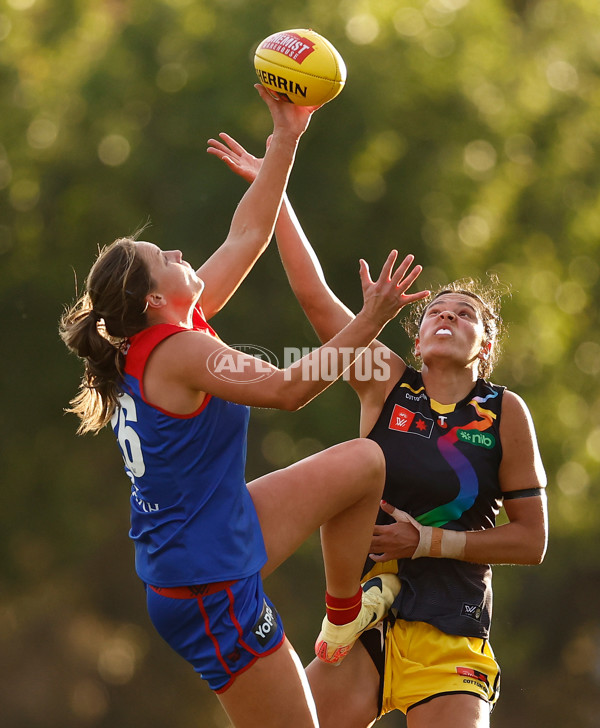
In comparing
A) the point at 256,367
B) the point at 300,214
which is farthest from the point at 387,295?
the point at 300,214

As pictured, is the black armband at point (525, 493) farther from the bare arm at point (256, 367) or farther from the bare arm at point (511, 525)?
the bare arm at point (256, 367)

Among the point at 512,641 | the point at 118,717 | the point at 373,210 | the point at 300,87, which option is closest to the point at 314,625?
the point at 512,641

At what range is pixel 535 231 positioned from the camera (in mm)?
13250

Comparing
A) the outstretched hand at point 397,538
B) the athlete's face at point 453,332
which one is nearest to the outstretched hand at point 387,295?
the athlete's face at point 453,332

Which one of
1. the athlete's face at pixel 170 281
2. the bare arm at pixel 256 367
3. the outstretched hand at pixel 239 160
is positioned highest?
the outstretched hand at pixel 239 160

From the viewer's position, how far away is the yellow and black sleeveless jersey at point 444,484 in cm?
416

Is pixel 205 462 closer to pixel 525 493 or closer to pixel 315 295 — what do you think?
pixel 315 295

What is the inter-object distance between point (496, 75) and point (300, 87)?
31.5 ft

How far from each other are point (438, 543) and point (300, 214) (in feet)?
27.9

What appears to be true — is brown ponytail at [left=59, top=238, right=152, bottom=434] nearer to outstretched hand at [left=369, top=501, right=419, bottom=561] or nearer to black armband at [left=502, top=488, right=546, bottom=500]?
outstretched hand at [left=369, top=501, right=419, bottom=561]

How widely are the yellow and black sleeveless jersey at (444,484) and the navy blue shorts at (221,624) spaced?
0.92m

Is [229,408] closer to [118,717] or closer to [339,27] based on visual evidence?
[339,27]

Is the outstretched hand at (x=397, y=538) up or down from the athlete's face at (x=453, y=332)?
down

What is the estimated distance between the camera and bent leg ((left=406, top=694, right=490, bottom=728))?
12.9 ft
